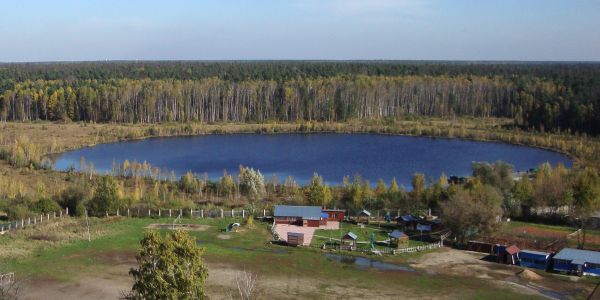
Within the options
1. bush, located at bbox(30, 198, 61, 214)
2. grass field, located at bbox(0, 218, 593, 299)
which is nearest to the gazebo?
grass field, located at bbox(0, 218, 593, 299)

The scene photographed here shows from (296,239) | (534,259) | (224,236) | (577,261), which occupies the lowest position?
Answer: (224,236)

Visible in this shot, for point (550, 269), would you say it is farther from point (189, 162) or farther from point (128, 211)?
point (189, 162)

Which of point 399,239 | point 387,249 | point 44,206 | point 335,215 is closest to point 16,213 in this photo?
point 44,206

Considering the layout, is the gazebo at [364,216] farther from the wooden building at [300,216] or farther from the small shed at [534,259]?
the small shed at [534,259]

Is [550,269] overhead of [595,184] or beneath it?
beneath

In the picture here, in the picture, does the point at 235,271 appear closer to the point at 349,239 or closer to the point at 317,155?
the point at 349,239

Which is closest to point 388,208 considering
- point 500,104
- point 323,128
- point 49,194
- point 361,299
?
point 361,299
